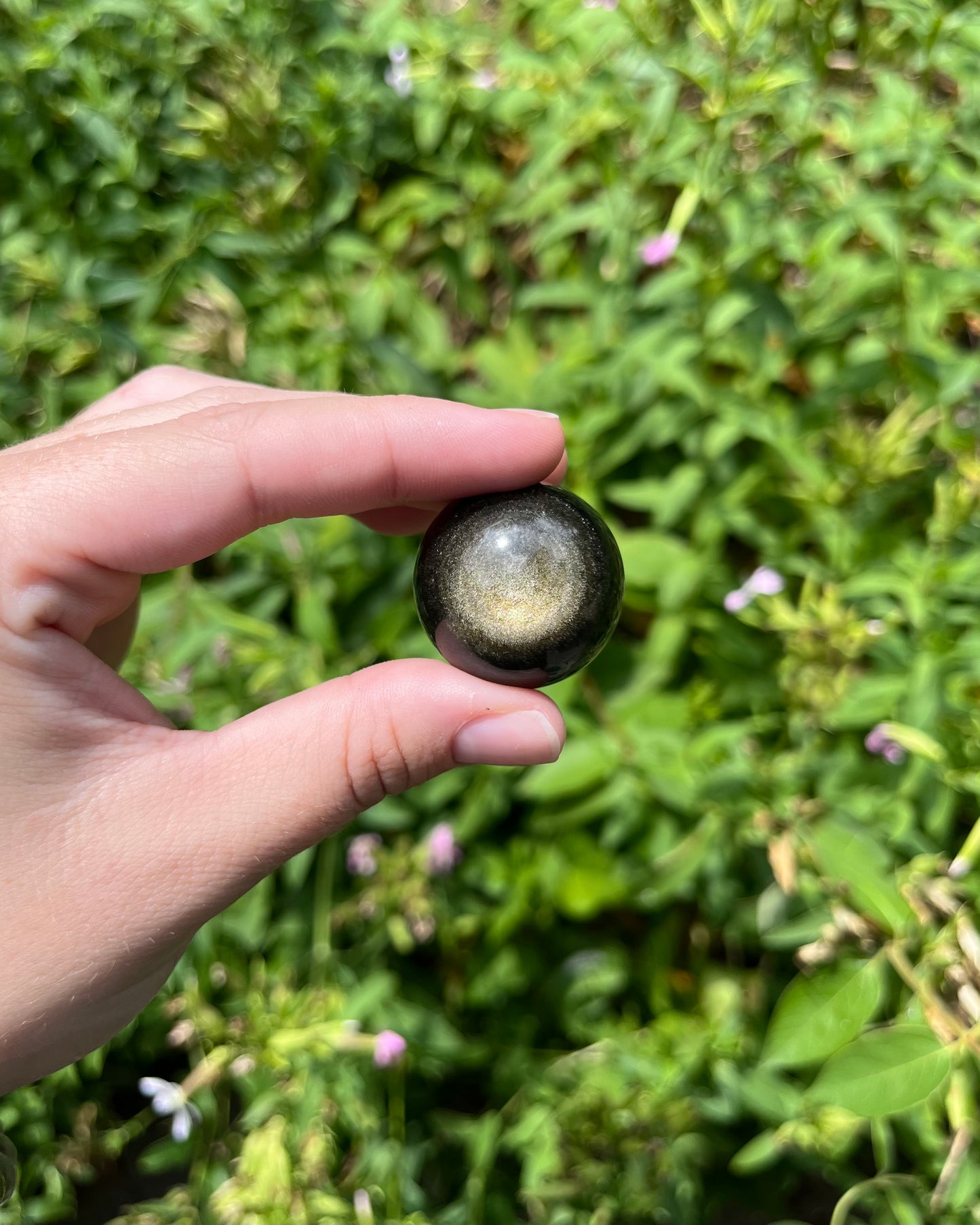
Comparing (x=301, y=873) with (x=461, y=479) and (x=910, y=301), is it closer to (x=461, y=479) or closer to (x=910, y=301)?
(x=461, y=479)

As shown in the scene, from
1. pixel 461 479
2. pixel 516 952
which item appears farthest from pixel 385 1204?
pixel 461 479

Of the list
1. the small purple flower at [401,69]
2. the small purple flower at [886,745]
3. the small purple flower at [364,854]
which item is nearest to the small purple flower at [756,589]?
the small purple flower at [886,745]

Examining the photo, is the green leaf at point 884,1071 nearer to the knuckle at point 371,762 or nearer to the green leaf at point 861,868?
the green leaf at point 861,868

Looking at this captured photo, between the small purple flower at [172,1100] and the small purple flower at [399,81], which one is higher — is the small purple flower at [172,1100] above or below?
below

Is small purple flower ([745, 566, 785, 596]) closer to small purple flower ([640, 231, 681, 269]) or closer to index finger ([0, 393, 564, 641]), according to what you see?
index finger ([0, 393, 564, 641])

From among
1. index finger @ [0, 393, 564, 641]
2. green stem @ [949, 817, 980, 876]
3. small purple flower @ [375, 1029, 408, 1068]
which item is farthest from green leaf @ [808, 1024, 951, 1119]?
index finger @ [0, 393, 564, 641]

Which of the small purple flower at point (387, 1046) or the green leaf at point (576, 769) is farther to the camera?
the green leaf at point (576, 769)
